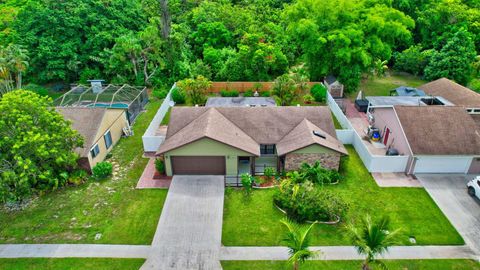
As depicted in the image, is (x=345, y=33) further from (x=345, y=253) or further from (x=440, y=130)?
(x=345, y=253)

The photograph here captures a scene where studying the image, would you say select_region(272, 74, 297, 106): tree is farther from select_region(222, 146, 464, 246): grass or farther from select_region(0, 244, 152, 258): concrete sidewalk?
select_region(0, 244, 152, 258): concrete sidewalk

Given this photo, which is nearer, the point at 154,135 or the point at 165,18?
the point at 154,135

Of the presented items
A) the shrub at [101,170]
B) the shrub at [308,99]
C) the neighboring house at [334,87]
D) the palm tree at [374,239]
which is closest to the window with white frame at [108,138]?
the shrub at [101,170]

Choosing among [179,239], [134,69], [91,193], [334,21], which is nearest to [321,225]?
[179,239]

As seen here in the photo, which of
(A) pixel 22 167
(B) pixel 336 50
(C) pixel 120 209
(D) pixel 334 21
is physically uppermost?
(D) pixel 334 21

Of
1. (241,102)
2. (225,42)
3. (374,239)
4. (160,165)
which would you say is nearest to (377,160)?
(374,239)

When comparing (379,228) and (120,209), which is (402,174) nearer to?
(379,228)
